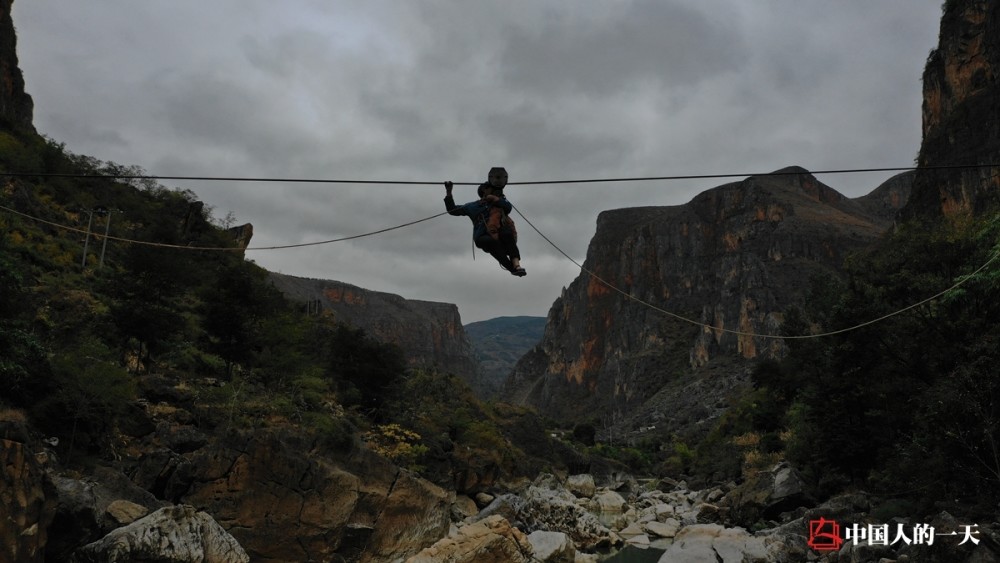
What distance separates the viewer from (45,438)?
12680mm

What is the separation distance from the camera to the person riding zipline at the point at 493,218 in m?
8.21

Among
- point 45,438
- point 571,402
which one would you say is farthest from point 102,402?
point 571,402

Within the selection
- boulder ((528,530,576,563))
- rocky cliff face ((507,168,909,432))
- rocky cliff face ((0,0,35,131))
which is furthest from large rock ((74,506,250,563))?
rocky cliff face ((507,168,909,432))

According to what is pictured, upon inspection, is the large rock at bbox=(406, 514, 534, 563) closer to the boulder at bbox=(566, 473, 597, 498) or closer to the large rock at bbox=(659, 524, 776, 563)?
the large rock at bbox=(659, 524, 776, 563)

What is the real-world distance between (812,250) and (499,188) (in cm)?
12224

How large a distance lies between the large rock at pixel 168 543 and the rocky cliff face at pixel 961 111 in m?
52.4

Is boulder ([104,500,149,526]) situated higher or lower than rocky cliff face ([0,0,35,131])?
lower

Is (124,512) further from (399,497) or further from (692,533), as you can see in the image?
(692,533)

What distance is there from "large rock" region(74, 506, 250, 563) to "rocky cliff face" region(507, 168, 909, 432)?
7939cm

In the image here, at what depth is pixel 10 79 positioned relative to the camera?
173ft

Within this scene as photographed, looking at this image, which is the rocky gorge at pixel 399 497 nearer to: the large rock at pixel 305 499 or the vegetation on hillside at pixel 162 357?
the large rock at pixel 305 499

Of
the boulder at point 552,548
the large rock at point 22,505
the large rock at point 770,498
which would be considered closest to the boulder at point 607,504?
the large rock at point 770,498

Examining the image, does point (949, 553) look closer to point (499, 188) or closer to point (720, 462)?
point (499, 188)

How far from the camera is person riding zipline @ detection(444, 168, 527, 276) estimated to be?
26.9 ft
